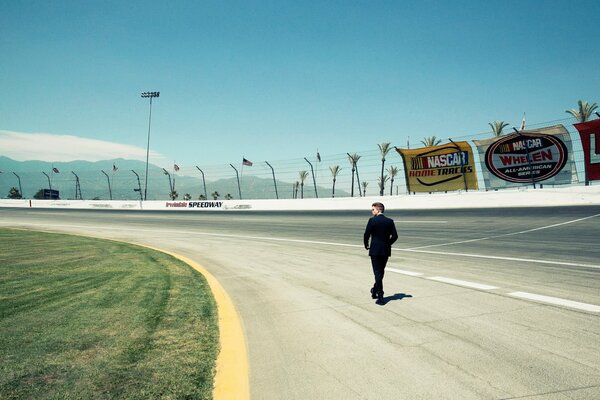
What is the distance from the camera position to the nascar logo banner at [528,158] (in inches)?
893

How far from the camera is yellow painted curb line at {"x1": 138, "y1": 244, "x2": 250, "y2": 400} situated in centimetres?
274

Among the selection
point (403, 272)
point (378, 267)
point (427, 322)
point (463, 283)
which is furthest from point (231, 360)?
point (403, 272)

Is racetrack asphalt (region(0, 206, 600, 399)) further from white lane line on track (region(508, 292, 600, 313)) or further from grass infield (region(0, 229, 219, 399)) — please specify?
grass infield (region(0, 229, 219, 399))

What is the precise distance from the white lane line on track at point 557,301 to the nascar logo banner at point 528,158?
70.0 feet

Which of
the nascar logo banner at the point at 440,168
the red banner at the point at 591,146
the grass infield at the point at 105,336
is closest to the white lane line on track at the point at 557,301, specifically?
the grass infield at the point at 105,336

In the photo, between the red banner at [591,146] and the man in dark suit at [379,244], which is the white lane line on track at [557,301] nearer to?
the man in dark suit at [379,244]

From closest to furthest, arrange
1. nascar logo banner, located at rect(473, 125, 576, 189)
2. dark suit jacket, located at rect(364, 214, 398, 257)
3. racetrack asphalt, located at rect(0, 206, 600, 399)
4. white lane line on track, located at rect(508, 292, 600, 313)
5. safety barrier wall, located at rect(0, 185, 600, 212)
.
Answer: racetrack asphalt, located at rect(0, 206, 600, 399)
white lane line on track, located at rect(508, 292, 600, 313)
dark suit jacket, located at rect(364, 214, 398, 257)
safety barrier wall, located at rect(0, 185, 600, 212)
nascar logo banner, located at rect(473, 125, 576, 189)

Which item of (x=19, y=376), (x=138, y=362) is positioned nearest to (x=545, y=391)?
(x=138, y=362)

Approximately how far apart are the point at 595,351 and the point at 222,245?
11843 mm

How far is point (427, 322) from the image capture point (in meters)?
4.30

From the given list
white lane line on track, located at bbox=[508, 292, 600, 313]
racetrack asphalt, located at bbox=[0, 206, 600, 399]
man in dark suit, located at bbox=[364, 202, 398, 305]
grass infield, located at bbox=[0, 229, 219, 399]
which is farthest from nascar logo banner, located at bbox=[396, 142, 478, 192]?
grass infield, located at bbox=[0, 229, 219, 399]

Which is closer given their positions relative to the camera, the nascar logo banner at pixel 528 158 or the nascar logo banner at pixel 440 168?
the nascar logo banner at pixel 528 158

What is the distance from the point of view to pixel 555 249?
31.1 ft

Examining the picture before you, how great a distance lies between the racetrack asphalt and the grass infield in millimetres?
566
